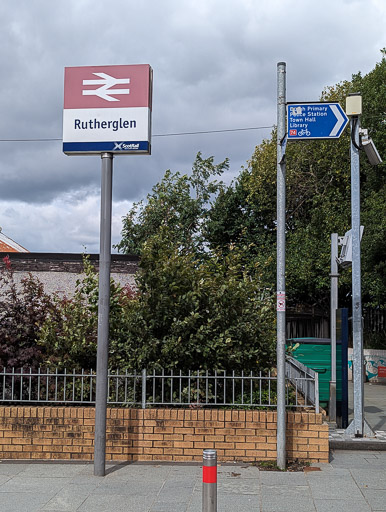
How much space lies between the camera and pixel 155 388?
7.84m

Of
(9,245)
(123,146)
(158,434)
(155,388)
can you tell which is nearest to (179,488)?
(158,434)

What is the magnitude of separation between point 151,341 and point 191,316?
63cm

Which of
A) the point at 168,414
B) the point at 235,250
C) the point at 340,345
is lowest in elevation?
the point at 168,414

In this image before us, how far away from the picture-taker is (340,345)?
9602 mm

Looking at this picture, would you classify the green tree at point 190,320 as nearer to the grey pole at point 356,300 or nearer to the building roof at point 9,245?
the grey pole at point 356,300

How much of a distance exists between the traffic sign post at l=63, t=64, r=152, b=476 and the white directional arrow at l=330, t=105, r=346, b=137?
2.30m

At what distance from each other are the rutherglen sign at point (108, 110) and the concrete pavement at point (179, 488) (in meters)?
3.81

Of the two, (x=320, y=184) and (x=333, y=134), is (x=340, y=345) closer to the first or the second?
(x=333, y=134)

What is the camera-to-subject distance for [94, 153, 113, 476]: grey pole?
22.3 ft

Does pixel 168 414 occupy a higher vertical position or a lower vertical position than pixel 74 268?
lower

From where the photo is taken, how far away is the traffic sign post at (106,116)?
7152mm

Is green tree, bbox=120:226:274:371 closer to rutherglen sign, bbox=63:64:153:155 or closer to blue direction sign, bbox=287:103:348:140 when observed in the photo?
rutherglen sign, bbox=63:64:153:155

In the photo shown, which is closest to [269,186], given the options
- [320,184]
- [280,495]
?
[320,184]

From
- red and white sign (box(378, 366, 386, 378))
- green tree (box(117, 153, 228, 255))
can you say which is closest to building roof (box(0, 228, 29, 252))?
green tree (box(117, 153, 228, 255))
